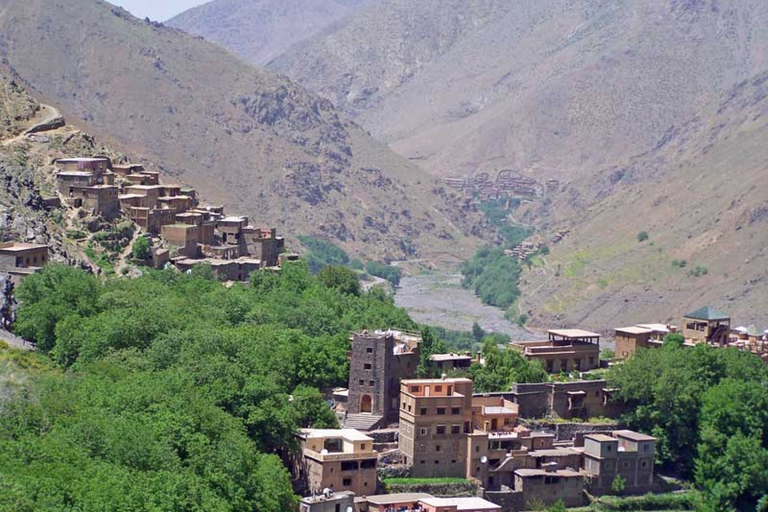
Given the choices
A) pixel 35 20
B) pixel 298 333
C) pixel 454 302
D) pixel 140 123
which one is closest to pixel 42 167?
pixel 298 333

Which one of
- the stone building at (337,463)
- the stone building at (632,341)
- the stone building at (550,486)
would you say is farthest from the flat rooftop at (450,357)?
the stone building at (337,463)

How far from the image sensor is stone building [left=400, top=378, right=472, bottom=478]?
60.5m

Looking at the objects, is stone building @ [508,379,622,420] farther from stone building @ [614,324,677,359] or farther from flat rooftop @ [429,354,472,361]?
stone building @ [614,324,677,359]

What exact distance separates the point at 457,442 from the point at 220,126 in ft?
408

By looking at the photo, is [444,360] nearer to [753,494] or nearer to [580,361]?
[580,361]

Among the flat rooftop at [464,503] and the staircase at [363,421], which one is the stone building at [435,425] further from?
the flat rooftop at [464,503]

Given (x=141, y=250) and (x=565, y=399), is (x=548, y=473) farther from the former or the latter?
(x=141, y=250)

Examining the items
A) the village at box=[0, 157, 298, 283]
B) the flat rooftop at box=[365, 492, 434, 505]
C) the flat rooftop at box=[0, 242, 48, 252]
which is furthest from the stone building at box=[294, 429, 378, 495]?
the village at box=[0, 157, 298, 283]

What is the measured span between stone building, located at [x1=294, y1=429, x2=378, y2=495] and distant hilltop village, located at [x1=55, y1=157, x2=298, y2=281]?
27.1 metres

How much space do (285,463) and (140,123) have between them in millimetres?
117807

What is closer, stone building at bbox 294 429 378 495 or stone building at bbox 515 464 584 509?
stone building at bbox 294 429 378 495

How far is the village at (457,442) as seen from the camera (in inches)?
2250

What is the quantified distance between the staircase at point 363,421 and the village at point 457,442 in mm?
51

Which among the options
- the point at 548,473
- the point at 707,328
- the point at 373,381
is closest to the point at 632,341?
the point at 707,328
